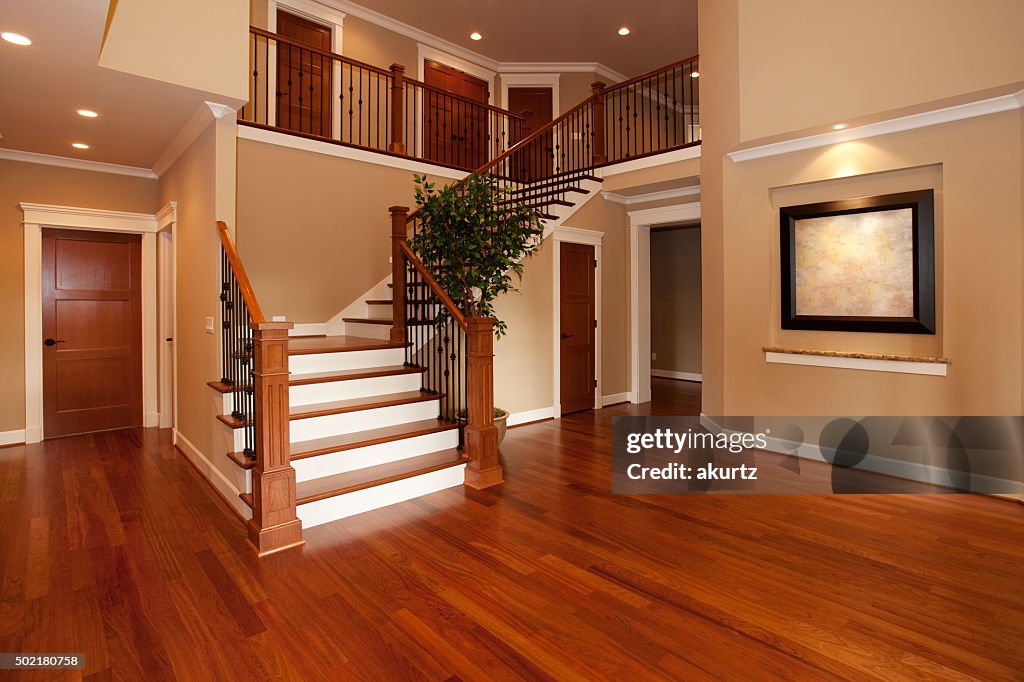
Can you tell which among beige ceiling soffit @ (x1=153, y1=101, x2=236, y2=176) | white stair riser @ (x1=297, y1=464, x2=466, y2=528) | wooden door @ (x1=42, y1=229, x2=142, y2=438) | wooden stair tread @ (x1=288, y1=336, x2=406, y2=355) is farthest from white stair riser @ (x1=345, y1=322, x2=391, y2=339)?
wooden door @ (x1=42, y1=229, x2=142, y2=438)

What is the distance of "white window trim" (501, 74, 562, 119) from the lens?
890cm

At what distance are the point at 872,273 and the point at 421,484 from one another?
3.87 metres

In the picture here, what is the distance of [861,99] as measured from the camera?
3.89 meters

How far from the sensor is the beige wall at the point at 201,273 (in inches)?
157

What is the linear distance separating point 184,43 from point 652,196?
5.19 meters

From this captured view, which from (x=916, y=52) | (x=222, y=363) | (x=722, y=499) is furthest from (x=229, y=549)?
(x=916, y=52)

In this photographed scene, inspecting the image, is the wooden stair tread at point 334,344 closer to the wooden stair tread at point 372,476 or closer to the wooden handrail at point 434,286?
the wooden handrail at point 434,286

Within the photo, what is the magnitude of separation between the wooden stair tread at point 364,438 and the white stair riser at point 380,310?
1.60m

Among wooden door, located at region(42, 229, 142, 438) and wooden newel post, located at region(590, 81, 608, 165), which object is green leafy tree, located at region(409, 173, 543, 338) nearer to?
wooden newel post, located at region(590, 81, 608, 165)

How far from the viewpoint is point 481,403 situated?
408cm

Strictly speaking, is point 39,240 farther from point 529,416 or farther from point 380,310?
point 529,416

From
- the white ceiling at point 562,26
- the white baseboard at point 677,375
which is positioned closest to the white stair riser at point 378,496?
the white ceiling at point 562,26

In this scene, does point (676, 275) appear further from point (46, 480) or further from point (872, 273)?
point (46, 480)

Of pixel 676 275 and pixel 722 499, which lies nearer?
pixel 722 499
